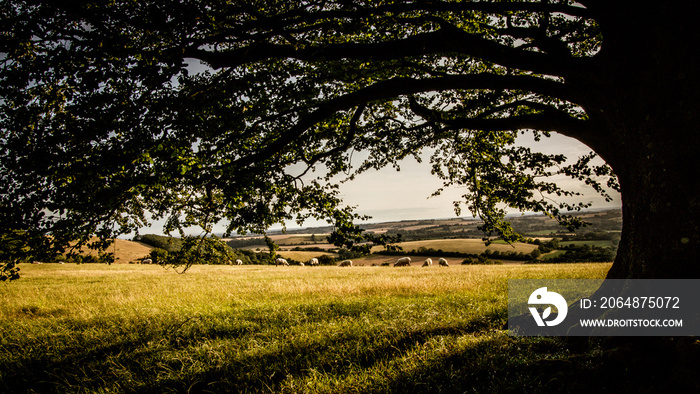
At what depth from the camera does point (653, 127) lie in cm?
366

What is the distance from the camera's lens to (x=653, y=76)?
3742mm

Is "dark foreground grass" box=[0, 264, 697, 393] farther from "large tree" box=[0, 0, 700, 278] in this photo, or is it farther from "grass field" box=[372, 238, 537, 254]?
"grass field" box=[372, 238, 537, 254]

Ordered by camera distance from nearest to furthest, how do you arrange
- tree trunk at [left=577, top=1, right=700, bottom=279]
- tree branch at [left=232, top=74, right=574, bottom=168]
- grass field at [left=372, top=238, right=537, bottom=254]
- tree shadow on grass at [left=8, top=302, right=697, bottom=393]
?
tree shadow on grass at [left=8, top=302, right=697, bottom=393]
tree trunk at [left=577, top=1, right=700, bottom=279]
tree branch at [left=232, top=74, right=574, bottom=168]
grass field at [left=372, top=238, right=537, bottom=254]

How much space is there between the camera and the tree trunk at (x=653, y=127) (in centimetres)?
339

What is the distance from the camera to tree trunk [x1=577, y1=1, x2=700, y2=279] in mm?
3393

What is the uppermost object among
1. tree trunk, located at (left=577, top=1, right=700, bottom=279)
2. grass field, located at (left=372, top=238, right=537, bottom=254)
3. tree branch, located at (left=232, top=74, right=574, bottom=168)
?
tree branch, located at (left=232, top=74, right=574, bottom=168)

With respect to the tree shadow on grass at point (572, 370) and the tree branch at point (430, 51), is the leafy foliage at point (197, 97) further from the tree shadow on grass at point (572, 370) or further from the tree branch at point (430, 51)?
the tree shadow on grass at point (572, 370)

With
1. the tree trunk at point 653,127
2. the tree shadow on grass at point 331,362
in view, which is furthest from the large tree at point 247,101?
the tree shadow on grass at point 331,362

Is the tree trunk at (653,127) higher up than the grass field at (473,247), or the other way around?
the tree trunk at (653,127)

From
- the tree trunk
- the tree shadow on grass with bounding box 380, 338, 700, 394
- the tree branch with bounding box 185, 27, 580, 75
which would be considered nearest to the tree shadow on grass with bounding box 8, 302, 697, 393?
the tree shadow on grass with bounding box 380, 338, 700, 394

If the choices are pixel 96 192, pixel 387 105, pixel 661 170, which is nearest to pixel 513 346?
pixel 661 170

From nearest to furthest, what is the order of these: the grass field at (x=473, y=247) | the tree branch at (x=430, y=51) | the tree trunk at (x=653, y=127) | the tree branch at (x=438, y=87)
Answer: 1. the tree trunk at (x=653, y=127)
2. the tree branch at (x=430, y=51)
3. the tree branch at (x=438, y=87)
4. the grass field at (x=473, y=247)

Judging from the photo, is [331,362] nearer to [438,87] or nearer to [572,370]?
[572,370]

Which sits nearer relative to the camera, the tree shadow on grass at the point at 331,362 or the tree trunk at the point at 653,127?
the tree shadow on grass at the point at 331,362
